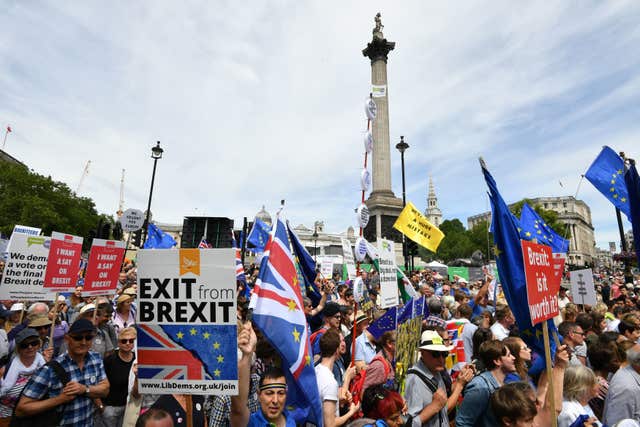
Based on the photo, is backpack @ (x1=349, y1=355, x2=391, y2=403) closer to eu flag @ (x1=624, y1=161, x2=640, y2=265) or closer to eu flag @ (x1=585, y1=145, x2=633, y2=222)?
eu flag @ (x1=624, y1=161, x2=640, y2=265)

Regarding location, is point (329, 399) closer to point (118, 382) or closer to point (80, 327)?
→ point (118, 382)

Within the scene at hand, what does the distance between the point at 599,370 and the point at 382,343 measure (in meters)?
2.47

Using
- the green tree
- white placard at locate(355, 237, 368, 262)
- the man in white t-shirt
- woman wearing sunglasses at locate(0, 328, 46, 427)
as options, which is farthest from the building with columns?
woman wearing sunglasses at locate(0, 328, 46, 427)

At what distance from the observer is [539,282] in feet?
12.4

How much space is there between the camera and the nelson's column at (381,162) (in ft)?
95.6

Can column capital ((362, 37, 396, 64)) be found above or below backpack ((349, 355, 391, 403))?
above

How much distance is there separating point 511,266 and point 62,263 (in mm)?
7038

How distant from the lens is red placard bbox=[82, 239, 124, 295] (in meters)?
6.54

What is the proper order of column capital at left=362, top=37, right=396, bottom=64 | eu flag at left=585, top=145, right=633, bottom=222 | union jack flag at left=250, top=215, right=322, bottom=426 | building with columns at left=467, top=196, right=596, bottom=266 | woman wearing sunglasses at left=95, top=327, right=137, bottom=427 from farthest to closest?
building with columns at left=467, top=196, right=596, bottom=266 → column capital at left=362, top=37, right=396, bottom=64 → eu flag at left=585, top=145, right=633, bottom=222 → woman wearing sunglasses at left=95, top=327, right=137, bottom=427 → union jack flag at left=250, top=215, right=322, bottom=426

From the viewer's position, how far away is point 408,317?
5.15 meters

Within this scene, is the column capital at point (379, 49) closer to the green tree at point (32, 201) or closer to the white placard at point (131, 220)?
the white placard at point (131, 220)

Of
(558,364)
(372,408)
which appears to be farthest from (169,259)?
(558,364)

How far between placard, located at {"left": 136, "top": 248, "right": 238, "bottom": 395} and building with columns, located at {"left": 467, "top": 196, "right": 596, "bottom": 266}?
350ft

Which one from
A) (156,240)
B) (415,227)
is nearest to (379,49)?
(156,240)
